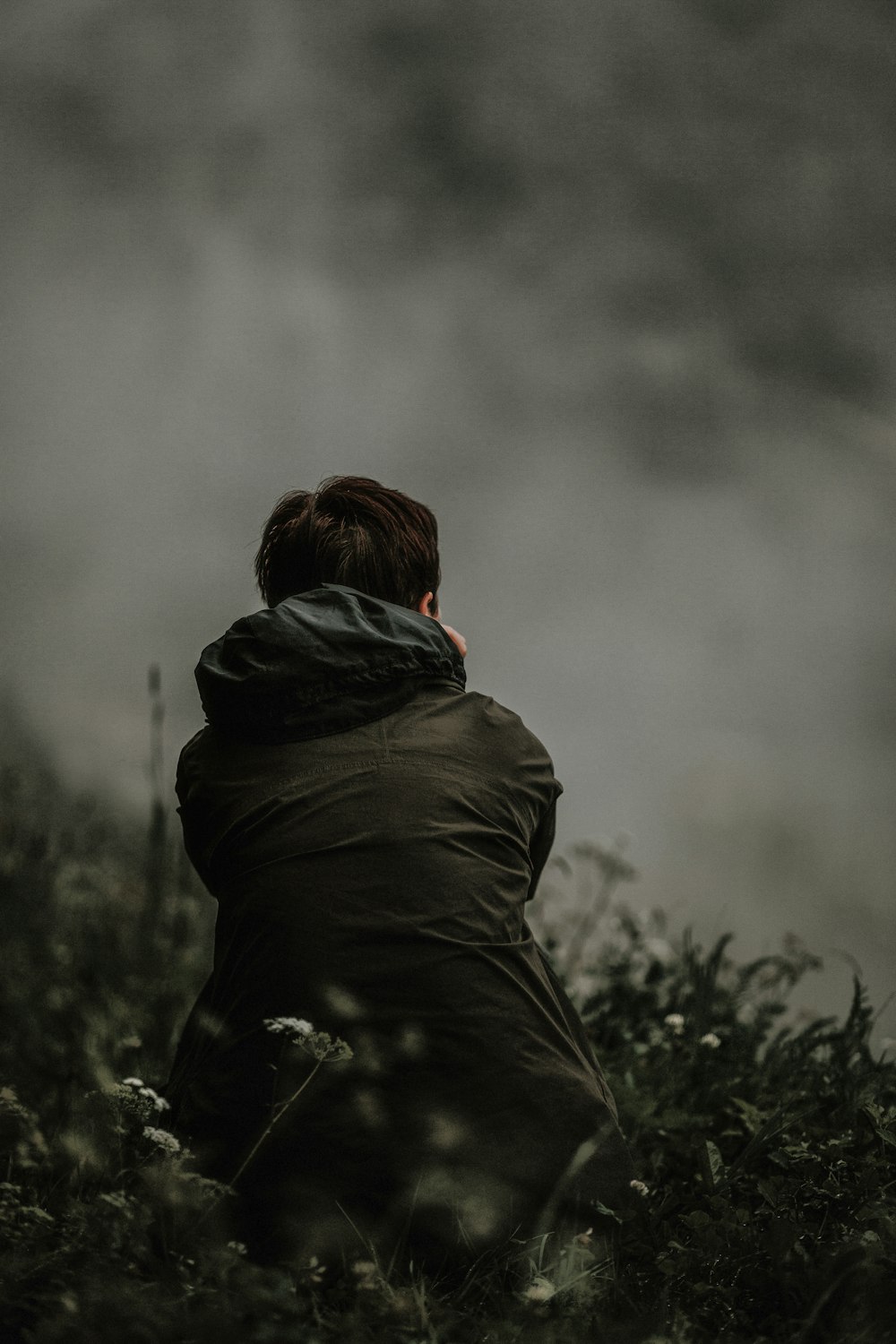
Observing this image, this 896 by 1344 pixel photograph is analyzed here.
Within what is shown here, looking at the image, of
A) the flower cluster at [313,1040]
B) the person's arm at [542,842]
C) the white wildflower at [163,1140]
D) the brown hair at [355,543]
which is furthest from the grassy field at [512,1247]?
the brown hair at [355,543]

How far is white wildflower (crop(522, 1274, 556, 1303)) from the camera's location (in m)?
1.62

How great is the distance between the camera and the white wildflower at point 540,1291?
5.32 feet

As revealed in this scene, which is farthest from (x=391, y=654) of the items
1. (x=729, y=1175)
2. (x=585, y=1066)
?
(x=729, y=1175)

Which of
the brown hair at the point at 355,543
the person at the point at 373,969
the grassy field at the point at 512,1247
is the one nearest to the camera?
the grassy field at the point at 512,1247

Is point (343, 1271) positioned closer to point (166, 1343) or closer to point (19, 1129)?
point (166, 1343)

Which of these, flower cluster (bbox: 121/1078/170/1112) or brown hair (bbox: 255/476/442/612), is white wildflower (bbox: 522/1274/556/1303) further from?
brown hair (bbox: 255/476/442/612)

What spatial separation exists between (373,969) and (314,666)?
0.53 m

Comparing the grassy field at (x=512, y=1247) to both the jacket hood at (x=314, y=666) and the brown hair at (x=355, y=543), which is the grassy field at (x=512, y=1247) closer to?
the jacket hood at (x=314, y=666)

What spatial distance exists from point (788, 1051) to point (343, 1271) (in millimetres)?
1719

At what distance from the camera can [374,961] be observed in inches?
72.2

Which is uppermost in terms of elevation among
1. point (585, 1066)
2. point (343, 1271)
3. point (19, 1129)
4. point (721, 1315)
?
point (585, 1066)

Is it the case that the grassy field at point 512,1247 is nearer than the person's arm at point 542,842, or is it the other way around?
the grassy field at point 512,1247

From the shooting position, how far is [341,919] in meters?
1.84

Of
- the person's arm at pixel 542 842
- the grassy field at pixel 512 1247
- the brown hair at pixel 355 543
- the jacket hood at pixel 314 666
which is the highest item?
the brown hair at pixel 355 543
